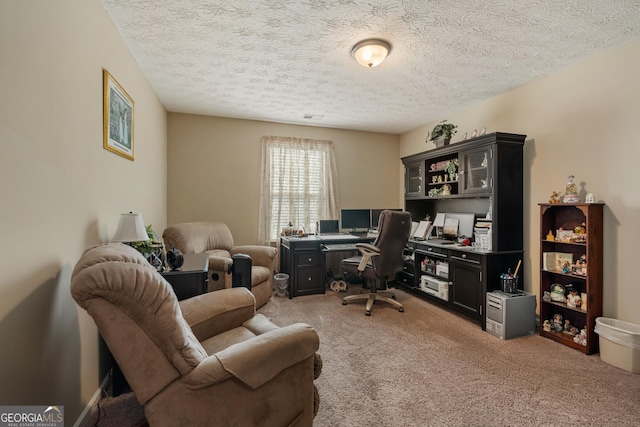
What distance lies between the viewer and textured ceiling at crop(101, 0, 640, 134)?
1957mm

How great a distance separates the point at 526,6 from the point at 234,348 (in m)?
2.71

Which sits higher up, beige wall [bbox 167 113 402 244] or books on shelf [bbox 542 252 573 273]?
beige wall [bbox 167 113 402 244]

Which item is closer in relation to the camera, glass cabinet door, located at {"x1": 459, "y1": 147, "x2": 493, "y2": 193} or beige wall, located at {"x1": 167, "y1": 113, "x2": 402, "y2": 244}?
glass cabinet door, located at {"x1": 459, "y1": 147, "x2": 493, "y2": 193}

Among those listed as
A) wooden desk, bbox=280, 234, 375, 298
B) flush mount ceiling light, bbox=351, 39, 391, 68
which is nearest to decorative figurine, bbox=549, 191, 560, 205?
flush mount ceiling light, bbox=351, 39, 391, 68

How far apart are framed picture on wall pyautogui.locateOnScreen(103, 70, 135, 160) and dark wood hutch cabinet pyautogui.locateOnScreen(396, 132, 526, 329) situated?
3.43 meters

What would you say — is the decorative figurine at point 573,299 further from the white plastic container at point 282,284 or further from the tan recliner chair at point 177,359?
the white plastic container at point 282,284

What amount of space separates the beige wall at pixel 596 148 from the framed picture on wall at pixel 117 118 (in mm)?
3910

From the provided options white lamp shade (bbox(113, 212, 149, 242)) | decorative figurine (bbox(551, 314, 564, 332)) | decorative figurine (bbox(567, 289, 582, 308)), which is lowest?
decorative figurine (bbox(551, 314, 564, 332))

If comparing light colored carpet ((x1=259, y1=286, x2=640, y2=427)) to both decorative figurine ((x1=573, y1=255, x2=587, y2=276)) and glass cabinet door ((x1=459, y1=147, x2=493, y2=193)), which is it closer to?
decorative figurine ((x1=573, y1=255, x2=587, y2=276))

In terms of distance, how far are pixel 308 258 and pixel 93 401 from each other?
2688 millimetres

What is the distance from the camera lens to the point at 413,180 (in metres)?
4.49

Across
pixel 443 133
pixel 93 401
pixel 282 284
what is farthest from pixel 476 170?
pixel 93 401

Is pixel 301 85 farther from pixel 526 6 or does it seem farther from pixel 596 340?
pixel 596 340

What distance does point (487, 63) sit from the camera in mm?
2686
